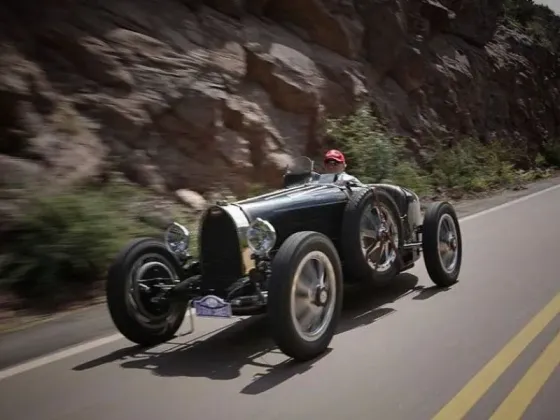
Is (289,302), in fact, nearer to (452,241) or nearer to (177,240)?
(177,240)

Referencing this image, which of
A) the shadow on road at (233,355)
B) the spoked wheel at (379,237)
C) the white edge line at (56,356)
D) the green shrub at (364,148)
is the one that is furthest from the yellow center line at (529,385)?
the green shrub at (364,148)

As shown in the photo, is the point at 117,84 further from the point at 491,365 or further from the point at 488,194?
the point at 488,194

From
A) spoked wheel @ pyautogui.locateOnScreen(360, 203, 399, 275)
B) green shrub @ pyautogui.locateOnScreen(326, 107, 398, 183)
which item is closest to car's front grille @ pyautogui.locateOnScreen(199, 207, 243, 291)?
spoked wheel @ pyautogui.locateOnScreen(360, 203, 399, 275)

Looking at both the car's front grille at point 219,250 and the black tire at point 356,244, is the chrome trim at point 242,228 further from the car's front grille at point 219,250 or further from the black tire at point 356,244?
the black tire at point 356,244

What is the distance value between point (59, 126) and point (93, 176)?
121cm

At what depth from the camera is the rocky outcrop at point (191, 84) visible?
11258mm

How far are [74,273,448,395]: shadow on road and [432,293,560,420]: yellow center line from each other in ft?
3.90

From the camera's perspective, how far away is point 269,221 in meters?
6.31

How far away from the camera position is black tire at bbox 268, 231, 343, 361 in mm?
5211

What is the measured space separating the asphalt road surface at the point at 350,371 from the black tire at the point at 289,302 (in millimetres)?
133

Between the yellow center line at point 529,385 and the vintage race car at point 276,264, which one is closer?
the yellow center line at point 529,385

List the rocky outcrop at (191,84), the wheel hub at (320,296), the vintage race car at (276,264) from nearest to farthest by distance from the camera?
the vintage race car at (276,264)
the wheel hub at (320,296)
the rocky outcrop at (191,84)

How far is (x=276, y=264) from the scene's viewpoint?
5.36 m

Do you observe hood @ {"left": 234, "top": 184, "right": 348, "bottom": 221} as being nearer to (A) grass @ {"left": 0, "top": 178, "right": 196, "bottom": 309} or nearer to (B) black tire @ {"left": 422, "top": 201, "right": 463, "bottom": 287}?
(B) black tire @ {"left": 422, "top": 201, "right": 463, "bottom": 287}
